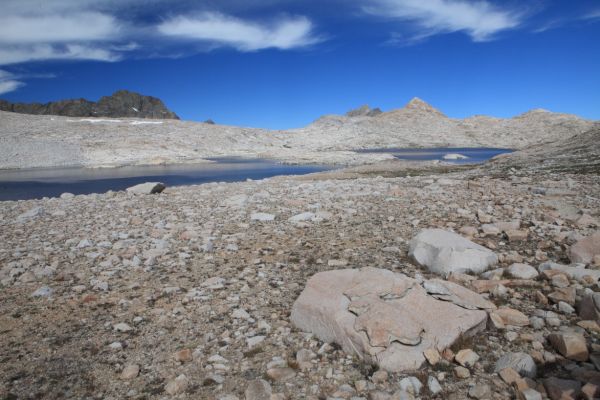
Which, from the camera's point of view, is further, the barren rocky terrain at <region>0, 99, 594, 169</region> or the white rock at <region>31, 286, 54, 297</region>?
the barren rocky terrain at <region>0, 99, 594, 169</region>

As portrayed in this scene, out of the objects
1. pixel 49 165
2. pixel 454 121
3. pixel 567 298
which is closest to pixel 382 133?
pixel 454 121

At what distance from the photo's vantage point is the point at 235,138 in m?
99.9

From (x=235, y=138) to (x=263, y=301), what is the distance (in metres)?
97.2

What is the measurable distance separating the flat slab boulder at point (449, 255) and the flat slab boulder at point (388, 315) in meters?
1.12

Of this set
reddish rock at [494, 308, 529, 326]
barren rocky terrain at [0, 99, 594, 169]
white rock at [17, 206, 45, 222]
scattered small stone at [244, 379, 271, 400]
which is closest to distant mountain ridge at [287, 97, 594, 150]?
barren rocky terrain at [0, 99, 594, 169]

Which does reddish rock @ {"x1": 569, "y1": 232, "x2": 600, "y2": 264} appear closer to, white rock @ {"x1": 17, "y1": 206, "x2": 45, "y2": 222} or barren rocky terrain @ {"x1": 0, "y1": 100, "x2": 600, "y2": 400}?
barren rocky terrain @ {"x1": 0, "y1": 100, "x2": 600, "y2": 400}

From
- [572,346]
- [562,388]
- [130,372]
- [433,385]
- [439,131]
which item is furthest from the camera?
[439,131]

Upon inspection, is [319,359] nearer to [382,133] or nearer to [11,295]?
[11,295]

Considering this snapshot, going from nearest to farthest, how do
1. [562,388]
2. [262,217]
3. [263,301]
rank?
[562,388]
[263,301]
[262,217]

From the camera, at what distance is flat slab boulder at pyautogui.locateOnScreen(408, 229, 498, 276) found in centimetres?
617

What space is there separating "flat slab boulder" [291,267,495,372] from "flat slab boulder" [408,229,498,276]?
3.68 ft

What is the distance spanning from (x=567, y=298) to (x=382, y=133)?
14231 cm

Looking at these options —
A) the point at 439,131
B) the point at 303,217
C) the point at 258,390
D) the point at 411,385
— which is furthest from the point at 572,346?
the point at 439,131

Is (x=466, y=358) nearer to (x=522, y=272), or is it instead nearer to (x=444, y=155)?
(x=522, y=272)
